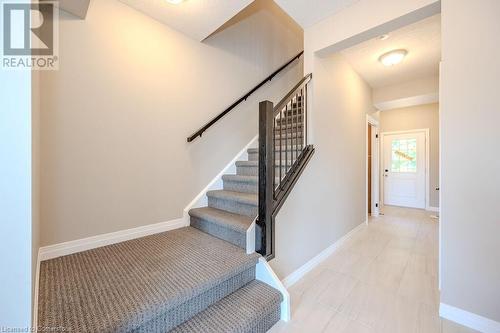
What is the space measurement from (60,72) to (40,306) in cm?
160

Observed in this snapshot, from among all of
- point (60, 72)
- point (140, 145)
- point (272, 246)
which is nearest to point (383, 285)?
point (272, 246)

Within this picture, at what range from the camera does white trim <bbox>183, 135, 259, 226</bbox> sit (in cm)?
235

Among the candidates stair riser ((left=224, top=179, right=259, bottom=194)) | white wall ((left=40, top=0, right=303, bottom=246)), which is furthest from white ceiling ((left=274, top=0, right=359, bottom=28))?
stair riser ((left=224, top=179, right=259, bottom=194))

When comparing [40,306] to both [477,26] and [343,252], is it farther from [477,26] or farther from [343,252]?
[477,26]

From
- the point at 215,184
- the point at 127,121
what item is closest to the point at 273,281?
the point at 215,184

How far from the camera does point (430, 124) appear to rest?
489cm

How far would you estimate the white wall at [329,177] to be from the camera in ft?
6.55

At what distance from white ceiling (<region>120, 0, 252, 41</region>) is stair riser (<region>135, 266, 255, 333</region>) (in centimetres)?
230

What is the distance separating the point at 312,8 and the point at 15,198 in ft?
8.74

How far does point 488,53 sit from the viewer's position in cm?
140

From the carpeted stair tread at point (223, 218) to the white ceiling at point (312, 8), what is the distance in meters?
2.14

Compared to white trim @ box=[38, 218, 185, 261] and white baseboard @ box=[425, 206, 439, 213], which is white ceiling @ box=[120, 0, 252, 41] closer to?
white trim @ box=[38, 218, 185, 261]

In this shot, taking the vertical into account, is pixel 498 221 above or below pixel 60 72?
below

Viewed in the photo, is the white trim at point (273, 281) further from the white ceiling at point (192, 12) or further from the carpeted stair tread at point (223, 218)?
the white ceiling at point (192, 12)
